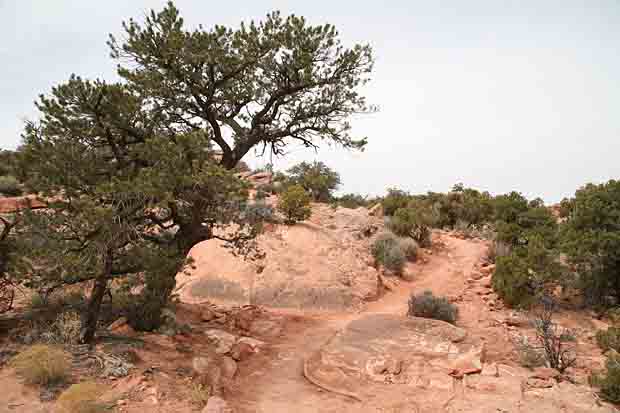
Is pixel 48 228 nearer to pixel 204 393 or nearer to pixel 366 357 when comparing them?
pixel 204 393

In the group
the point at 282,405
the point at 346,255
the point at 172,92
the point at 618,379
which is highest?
the point at 172,92

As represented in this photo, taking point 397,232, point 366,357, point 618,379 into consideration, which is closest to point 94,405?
point 366,357

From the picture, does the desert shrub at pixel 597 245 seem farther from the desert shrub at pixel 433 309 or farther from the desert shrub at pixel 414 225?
the desert shrub at pixel 414 225

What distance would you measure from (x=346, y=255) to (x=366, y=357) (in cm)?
659

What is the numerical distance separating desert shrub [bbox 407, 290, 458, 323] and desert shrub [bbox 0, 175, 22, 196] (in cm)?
1859

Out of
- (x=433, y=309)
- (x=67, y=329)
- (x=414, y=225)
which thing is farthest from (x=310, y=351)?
(x=414, y=225)

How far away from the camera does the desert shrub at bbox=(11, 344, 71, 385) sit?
4952 millimetres

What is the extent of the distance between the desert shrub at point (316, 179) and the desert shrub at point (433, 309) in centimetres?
1742

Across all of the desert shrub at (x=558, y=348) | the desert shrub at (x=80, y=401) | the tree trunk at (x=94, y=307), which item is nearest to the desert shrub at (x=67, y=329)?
the tree trunk at (x=94, y=307)

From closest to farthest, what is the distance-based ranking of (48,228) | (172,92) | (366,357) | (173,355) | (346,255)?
(48,228) → (173,355) → (366,357) → (172,92) → (346,255)

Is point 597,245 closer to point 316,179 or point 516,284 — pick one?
point 516,284

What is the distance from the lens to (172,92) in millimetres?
7836

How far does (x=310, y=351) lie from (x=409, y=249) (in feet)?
29.4

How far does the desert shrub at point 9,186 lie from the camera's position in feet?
57.7
